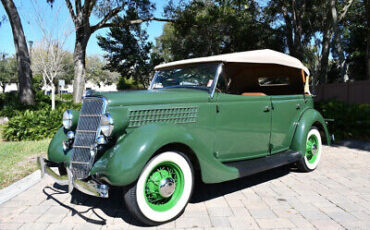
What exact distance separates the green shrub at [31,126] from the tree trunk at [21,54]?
269 centimetres

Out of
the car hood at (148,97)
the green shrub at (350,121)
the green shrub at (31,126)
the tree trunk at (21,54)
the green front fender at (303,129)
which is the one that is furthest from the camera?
the tree trunk at (21,54)

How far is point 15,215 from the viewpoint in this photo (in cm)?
298

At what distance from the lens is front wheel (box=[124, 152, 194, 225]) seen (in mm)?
2656

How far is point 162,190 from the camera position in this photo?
9.21 feet

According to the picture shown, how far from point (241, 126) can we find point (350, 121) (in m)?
4.87

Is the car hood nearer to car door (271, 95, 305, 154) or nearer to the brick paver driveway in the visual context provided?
the brick paver driveway

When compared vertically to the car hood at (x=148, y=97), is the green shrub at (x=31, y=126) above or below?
below

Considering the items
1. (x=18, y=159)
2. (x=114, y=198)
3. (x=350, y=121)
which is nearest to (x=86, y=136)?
(x=114, y=198)

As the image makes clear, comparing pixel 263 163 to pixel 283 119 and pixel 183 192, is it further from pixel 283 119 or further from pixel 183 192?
pixel 183 192

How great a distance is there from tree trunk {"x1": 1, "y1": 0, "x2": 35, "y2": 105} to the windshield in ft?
23.8

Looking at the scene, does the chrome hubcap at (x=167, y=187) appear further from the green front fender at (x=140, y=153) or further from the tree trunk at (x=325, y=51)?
the tree trunk at (x=325, y=51)

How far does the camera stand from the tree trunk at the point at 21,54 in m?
9.46

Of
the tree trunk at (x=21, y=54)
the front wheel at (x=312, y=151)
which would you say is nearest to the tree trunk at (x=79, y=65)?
the tree trunk at (x=21, y=54)

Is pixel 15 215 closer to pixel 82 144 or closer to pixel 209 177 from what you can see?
pixel 82 144
